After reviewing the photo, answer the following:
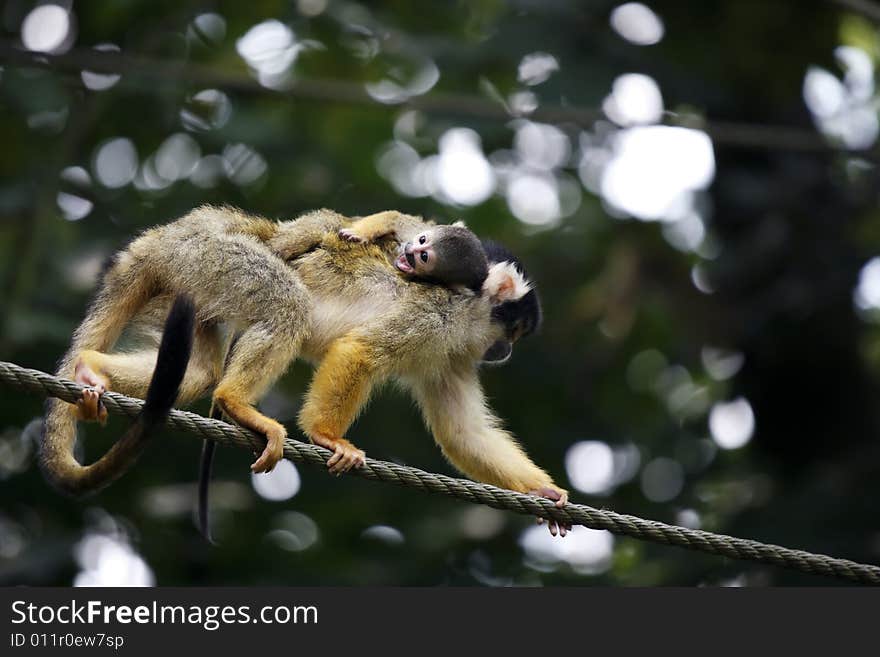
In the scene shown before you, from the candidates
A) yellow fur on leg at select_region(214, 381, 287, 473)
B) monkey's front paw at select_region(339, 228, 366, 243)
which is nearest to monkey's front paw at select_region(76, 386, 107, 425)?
yellow fur on leg at select_region(214, 381, 287, 473)

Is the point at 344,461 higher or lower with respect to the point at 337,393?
lower

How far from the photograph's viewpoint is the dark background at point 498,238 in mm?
7719

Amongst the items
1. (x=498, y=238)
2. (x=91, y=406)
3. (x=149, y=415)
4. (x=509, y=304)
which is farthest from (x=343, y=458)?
(x=498, y=238)

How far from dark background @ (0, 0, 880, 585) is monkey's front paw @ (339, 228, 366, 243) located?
7.85 ft

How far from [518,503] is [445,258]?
4.60 ft

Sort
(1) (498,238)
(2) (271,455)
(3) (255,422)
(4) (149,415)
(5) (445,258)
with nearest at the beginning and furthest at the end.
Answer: (4) (149,415), (2) (271,455), (3) (255,422), (5) (445,258), (1) (498,238)

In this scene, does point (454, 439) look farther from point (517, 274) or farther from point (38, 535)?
point (38, 535)

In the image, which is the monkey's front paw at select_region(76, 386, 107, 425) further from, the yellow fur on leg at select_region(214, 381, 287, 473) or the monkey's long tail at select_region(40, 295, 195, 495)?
the yellow fur on leg at select_region(214, 381, 287, 473)

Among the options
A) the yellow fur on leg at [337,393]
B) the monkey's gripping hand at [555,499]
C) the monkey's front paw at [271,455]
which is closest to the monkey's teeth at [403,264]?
the yellow fur on leg at [337,393]

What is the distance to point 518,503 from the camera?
4.37 m

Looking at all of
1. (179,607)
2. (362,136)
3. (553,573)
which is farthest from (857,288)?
(179,607)

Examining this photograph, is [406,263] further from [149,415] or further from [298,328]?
[149,415]

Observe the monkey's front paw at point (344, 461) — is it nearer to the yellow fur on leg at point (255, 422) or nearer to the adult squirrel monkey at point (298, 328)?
the adult squirrel monkey at point (298, 328)

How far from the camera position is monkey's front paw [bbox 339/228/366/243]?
5.41 m
